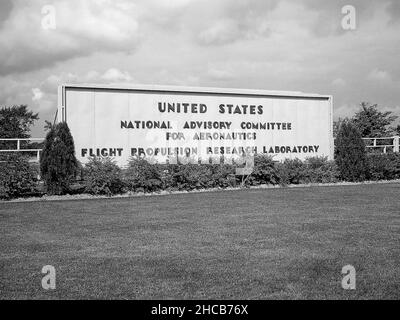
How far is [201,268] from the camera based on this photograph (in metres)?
6.01

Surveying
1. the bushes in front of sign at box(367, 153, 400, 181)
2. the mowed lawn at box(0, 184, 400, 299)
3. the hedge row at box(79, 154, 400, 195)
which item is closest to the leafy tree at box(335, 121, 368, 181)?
the hedge row at box(79, 154, 400, 195)

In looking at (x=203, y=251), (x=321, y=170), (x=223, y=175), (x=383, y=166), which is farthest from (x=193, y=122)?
(x=203, y=251)

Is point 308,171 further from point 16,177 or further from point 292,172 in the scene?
point 16,177

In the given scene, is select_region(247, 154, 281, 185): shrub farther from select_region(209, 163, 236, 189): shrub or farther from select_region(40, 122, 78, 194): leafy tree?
select_region(40, 122, 78, 194): leafy tree

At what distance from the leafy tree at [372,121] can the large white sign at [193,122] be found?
636 inches

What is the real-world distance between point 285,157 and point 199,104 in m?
4.65

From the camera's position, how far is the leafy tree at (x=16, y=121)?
6462cm

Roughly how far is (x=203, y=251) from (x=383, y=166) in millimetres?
16261

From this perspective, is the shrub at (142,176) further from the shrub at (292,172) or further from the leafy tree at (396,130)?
the leafy tree at (396,130)

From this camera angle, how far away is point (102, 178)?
625 inches

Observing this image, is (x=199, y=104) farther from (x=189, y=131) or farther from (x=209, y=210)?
(x=209, y=210)

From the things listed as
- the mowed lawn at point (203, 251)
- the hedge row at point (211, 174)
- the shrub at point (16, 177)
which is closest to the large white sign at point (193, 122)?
the hedge row at point (211, 174)
